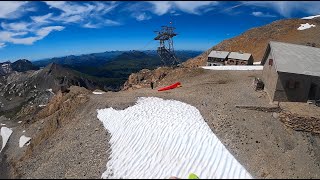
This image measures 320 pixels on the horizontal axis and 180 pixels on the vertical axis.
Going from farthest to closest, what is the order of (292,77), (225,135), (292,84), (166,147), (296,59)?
1. (296,59)
2. (292,84)
3. (292,77)
4. (225,135)
5. (166,147)

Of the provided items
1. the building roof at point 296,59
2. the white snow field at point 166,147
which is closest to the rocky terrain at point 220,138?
the white snow field at point 166,147

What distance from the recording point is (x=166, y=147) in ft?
70.5

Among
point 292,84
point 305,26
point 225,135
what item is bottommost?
point 225,135

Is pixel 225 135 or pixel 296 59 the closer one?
pixel 225 135

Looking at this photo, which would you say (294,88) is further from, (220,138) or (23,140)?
(23,140)

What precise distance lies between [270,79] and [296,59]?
3.50 m

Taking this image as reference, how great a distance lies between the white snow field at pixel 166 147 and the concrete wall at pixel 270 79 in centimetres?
986

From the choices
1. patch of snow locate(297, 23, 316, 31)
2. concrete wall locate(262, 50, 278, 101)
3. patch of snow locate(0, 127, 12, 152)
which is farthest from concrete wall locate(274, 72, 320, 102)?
patch of snow locate(297, 23, 316, 31)

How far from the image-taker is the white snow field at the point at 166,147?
748 inches

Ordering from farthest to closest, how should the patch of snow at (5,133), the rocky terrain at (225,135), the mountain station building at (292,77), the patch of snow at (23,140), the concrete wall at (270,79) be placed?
the patch of snow at (5,133) < the patch of snow at (23,140) < the concrete wall at (270,79) < the mountain station building at (292,77) < the rocky terrain at (225,135)

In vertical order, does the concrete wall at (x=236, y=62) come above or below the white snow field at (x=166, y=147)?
below

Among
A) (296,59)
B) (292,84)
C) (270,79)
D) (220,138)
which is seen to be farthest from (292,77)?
(220,138)

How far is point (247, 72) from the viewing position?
49781 millimetres

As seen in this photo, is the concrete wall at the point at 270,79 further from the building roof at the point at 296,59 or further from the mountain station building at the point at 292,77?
the building roof at the point at 296,59
